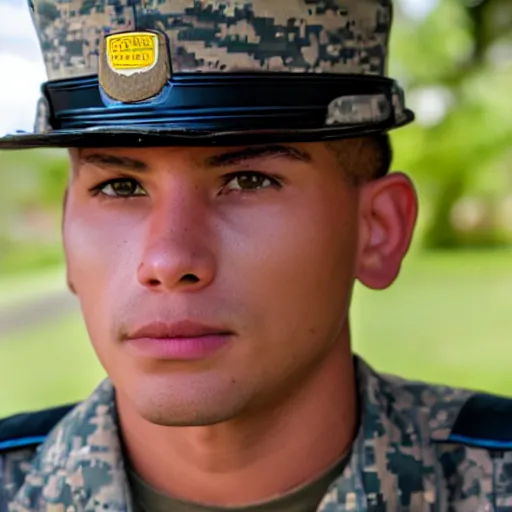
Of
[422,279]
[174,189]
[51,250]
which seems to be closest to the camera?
[174,189]

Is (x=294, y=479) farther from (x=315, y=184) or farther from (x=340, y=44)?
(x=340, y=44)

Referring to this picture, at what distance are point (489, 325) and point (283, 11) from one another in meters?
6.12

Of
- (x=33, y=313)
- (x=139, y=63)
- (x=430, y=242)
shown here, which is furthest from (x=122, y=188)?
(x=430, y=242)

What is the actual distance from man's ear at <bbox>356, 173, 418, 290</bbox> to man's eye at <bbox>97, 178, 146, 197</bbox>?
1.17 feet

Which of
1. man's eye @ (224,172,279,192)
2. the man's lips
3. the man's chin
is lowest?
the man's chin

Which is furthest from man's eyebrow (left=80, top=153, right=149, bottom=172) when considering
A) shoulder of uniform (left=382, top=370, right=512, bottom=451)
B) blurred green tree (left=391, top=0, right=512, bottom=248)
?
blurred green tree (left=391, top=0, right=512, bottom=248)

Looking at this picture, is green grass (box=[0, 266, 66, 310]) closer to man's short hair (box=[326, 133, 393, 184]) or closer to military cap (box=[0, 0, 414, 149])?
man's short hair (box=[326, 133, 393, 184])

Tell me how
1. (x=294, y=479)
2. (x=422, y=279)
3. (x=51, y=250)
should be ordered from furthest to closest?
(x=422, y=279), (x=51, y=250), (x=294, y=479)

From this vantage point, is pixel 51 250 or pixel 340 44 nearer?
pixel 340 44

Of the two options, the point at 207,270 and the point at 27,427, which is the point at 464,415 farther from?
the point at 27,427

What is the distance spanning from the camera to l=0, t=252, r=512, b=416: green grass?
5652 mm

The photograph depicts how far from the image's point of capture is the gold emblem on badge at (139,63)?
141 centimetres

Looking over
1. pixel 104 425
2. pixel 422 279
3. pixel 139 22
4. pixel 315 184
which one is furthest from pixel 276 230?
pixel 422 279

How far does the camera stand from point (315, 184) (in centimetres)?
150
